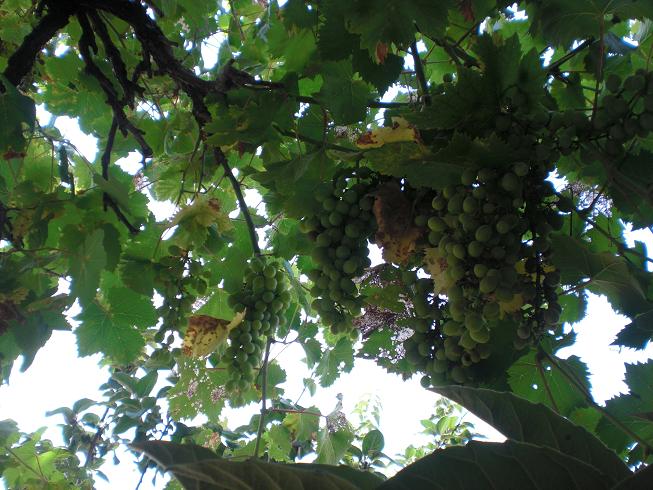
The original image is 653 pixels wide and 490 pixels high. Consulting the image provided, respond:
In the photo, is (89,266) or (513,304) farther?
(89,266)

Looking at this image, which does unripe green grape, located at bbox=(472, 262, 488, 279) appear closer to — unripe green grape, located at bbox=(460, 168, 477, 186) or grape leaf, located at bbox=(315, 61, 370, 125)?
unripe green grape, located at bbox=(460, 168, 477, 186)

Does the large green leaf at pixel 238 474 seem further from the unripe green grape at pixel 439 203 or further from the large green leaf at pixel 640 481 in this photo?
the unripe green grape at pixel 439 203

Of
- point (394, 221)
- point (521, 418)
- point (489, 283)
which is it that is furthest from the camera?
point (394, 221)

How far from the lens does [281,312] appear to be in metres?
1.64

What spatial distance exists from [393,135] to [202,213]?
67 centimetres

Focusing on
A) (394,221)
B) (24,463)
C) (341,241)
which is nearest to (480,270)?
(394,221)

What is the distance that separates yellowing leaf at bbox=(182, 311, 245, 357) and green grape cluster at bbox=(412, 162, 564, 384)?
0.70m

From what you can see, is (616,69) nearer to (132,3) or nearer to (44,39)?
(132,3)

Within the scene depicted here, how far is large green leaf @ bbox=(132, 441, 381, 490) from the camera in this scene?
16.5 inches

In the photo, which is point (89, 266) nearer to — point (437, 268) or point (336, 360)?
point (437, 268)

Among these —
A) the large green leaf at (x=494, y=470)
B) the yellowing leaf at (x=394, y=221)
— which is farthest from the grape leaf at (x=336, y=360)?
the large green leaf at (x=494, y=470)

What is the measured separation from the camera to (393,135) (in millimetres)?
1123

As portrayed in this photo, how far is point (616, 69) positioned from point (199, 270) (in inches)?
50.1

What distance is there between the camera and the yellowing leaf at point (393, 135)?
1109 mm
